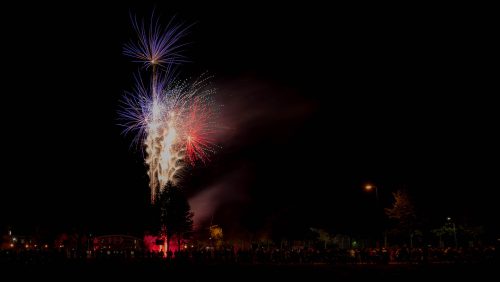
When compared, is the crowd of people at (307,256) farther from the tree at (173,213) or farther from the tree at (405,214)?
the tree at (405,214)

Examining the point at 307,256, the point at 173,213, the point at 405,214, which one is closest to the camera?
the point at 307,256

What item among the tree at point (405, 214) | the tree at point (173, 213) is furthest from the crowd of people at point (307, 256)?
the tree at point (405, 214)

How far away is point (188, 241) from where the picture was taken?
6400 cm

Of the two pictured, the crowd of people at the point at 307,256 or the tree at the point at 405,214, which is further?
the tree at the point at 405,214

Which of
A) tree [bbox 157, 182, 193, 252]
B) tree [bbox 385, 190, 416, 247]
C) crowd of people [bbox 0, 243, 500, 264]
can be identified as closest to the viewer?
crowd of people [bbox 0, 243, 500, 264]

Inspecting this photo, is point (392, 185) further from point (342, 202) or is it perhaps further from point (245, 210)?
point (245, 210)

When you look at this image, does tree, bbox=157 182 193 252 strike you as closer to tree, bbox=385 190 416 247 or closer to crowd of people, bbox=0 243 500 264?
crowd of people, bbox=0 243 500 264

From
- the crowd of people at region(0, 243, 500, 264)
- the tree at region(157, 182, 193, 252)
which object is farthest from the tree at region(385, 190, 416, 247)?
the tree at region(157, 182, 193, 252)

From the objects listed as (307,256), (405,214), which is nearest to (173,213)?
(307,256)

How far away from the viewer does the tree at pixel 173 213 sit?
177 feet

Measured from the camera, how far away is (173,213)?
54.2m

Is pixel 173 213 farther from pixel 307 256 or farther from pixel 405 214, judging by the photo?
pixel 405 214

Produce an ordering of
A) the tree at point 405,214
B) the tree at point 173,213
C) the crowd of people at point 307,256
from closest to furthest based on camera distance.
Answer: the crowd of people at point 307,256, the tree at point 405,214, the tree at point 173,213

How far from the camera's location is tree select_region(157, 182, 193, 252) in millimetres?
53906
